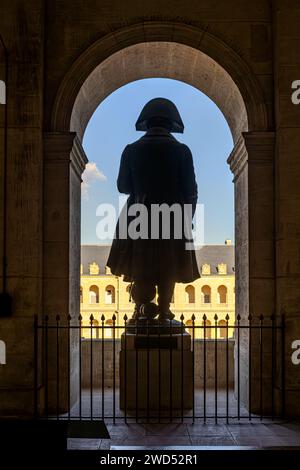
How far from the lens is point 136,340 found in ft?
Result: 23.9

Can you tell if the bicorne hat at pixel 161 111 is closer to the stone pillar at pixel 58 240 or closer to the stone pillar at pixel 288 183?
the stone pillar at pixel 58 240

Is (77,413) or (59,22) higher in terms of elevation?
(59,22)

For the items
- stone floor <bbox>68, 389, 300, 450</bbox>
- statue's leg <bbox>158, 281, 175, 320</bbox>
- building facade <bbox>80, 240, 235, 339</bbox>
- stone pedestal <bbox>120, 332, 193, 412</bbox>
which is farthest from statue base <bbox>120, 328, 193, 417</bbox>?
building facade <bbox>80, 240, 235, 339</bbox>

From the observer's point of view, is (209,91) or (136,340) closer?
(136,340)

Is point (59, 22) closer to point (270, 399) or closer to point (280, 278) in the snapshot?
point (280, 278)

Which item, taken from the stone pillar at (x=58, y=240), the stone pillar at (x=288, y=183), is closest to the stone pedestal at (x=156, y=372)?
the stone pillar at (x=58, y=240)

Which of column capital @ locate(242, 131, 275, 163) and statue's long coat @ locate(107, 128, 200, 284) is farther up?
column capital @ locate(242, 131, 275, 163)

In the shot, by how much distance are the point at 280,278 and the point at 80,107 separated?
3.78 meters

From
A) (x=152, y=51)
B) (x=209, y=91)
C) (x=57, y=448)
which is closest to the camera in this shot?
(x=57, y=448)

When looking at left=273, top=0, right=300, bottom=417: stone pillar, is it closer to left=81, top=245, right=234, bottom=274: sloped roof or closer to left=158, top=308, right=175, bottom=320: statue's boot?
left=158, top=308, right=175, bottom=320: statue's boot

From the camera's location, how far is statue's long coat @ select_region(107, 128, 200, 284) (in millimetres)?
7586

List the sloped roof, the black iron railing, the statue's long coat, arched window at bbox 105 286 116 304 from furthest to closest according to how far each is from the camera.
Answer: the sloped roof
arched window at bbox 105 286 116 304
the statue's long coat
the black iron railing

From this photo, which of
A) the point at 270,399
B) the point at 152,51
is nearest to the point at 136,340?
the point at 270,399

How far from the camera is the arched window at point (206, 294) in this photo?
67.6 meters
